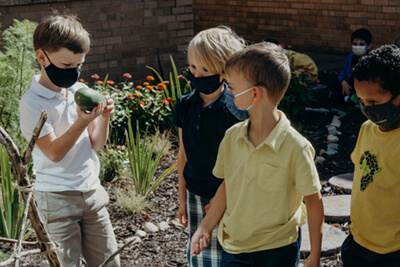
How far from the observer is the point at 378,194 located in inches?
100.0

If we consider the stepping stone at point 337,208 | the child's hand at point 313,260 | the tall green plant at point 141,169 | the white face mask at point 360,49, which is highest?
the white face mask at point 360,49

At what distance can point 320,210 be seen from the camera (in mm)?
2453

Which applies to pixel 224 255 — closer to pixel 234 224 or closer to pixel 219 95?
pixel 234 224

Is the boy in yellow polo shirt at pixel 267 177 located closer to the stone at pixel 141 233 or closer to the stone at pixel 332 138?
the stone at pixel 141 233

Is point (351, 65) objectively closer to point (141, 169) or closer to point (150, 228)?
point (141, 169)

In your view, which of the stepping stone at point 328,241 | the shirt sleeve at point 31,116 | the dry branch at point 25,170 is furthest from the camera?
the stepping stone at point 328,241

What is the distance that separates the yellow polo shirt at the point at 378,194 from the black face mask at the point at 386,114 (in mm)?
71

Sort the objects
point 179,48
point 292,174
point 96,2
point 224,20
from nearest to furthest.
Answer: point 292,174 → point 96,2 → point 179,48 → point 224,20

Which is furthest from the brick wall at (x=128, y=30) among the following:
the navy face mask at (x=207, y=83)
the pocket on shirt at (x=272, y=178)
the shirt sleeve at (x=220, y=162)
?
the pocket on shirt at (x=272, y=178)

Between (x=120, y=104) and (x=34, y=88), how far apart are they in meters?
3.60

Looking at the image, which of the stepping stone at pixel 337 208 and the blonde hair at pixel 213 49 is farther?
the stepping stone at pixel 337 208

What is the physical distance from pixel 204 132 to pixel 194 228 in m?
0.54

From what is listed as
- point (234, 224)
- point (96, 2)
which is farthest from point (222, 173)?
point (96, 2)

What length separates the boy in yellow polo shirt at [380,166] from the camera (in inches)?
98.5
